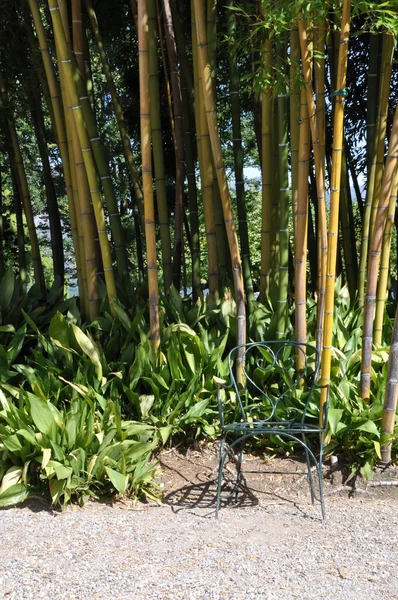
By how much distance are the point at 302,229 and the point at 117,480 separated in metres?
1.24

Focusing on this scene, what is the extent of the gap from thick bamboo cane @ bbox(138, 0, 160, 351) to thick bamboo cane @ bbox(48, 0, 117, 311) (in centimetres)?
31

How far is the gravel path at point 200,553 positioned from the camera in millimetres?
1756

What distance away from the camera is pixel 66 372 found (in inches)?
116

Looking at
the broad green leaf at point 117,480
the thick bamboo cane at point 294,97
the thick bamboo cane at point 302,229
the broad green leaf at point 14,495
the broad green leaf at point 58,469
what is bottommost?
the broad green leaf at point 14,495

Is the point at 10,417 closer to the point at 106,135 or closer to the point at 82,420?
the point at 82,420

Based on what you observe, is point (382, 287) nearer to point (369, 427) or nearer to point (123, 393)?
point (369, 427)

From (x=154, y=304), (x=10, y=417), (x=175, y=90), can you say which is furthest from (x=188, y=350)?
(x=175, y=90)

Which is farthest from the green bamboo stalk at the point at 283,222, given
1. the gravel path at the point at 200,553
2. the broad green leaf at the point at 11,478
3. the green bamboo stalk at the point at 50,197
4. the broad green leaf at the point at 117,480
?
the green bamboo stalk at the point at 50,197

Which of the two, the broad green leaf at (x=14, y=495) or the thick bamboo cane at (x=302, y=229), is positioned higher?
the thick bamboo cane at (x=302, y=229)

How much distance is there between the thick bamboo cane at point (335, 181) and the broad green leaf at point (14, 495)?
3.78ft

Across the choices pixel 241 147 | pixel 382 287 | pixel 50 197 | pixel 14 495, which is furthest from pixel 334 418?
pixel 50 197

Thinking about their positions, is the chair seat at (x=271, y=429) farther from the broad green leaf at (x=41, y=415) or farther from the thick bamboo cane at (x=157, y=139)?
the thick bamboo cane at (x=157, y=139)

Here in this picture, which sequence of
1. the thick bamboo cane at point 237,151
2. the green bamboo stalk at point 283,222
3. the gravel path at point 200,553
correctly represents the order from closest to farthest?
the gravel path at point 200,553 → the green bamboo stalk at point 283,222 → the thick bamboo cane at point 237,151

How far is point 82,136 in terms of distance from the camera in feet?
9.78
